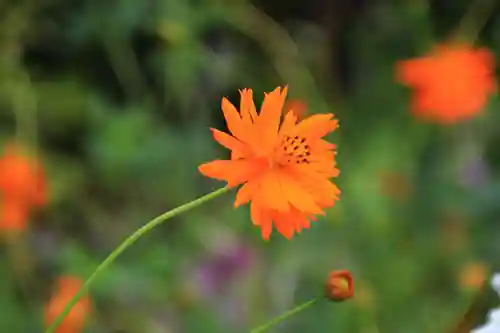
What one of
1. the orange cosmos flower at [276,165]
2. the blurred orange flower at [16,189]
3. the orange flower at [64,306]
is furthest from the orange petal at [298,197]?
the blurred orange flower at [16,189]

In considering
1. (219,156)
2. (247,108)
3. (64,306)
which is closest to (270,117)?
(247,108)

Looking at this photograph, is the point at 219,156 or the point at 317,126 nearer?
the point at 317,126

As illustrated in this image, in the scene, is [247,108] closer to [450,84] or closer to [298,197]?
[298,197]

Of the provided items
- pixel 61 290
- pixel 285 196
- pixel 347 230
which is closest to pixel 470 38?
pixel 347 230

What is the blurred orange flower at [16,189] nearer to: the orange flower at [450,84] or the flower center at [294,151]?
the orange flower at [450,84]

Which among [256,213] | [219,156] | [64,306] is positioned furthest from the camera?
[219,156]

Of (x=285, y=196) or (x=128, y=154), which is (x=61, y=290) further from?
(x=285, y=196)
